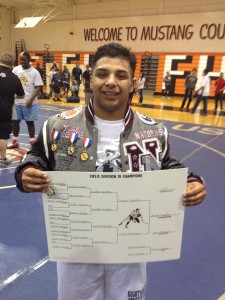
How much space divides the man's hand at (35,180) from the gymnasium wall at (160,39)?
1616cm

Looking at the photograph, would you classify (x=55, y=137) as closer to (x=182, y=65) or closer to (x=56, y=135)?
(x=56, y=135)

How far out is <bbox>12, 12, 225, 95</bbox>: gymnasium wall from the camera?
55.3ft

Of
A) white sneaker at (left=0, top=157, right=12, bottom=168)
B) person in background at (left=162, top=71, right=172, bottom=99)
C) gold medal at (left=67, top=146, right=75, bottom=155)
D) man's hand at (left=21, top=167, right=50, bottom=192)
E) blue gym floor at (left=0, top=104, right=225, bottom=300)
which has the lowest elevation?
blue gym floor at (left=0, top=104, right=225, bottom=300)

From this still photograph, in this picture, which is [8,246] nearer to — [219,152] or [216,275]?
[216,275]

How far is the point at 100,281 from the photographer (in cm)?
174

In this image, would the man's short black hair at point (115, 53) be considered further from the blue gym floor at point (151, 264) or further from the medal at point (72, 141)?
the blue gym floor at point (151, 264)

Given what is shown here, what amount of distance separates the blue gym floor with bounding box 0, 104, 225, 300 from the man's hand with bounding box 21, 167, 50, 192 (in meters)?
1.50

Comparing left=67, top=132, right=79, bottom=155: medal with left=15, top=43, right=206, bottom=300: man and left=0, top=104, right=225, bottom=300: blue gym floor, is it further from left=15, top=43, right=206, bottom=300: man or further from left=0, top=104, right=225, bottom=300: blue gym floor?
left=0, top=104, right=225, bottom=300: blue gym floor

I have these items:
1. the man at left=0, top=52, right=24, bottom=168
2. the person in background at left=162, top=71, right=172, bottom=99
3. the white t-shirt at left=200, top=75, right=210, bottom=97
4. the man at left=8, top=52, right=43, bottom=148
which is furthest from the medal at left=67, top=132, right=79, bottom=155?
the person in background at left=162, top=71, right=172, bottom=99

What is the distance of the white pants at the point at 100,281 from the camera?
5.55ft

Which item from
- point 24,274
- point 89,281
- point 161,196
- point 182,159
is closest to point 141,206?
point 161,196

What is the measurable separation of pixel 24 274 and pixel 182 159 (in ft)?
13.8

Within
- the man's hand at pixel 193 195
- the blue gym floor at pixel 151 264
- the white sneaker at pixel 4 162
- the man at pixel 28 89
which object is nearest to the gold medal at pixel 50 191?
the man's hand at pixel 193 195

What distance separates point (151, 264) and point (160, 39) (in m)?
17.5
